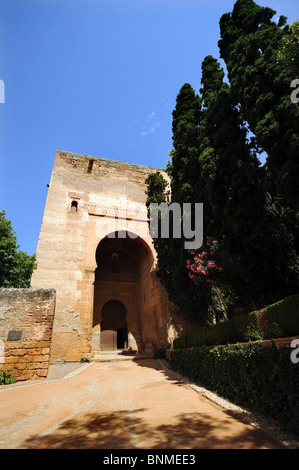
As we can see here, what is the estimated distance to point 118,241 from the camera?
1847 centimetres

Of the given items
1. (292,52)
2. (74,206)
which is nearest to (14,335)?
(74,206)

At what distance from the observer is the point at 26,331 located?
8211 mm

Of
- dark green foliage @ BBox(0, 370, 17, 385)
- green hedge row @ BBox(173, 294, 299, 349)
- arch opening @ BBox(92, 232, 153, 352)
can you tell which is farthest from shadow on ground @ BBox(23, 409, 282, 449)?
arch opening @ BBox(92, 232, 153, 352)

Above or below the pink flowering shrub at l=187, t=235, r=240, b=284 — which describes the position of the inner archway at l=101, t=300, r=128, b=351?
below

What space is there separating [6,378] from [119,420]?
571 centimetres

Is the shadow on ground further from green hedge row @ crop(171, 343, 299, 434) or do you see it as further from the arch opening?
the arch opening

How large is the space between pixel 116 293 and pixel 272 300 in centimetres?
1312

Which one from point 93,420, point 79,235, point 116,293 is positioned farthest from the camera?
point 116,293

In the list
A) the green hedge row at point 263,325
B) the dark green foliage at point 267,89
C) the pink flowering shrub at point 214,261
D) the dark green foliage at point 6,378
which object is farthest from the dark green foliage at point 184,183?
the dark green foliage at point 6,378

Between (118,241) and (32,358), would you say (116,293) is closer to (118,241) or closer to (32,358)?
(118,241)

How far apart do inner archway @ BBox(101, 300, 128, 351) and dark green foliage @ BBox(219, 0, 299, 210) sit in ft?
47.5

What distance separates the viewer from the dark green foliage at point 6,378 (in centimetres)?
739

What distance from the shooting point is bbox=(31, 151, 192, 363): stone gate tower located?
12984mm
